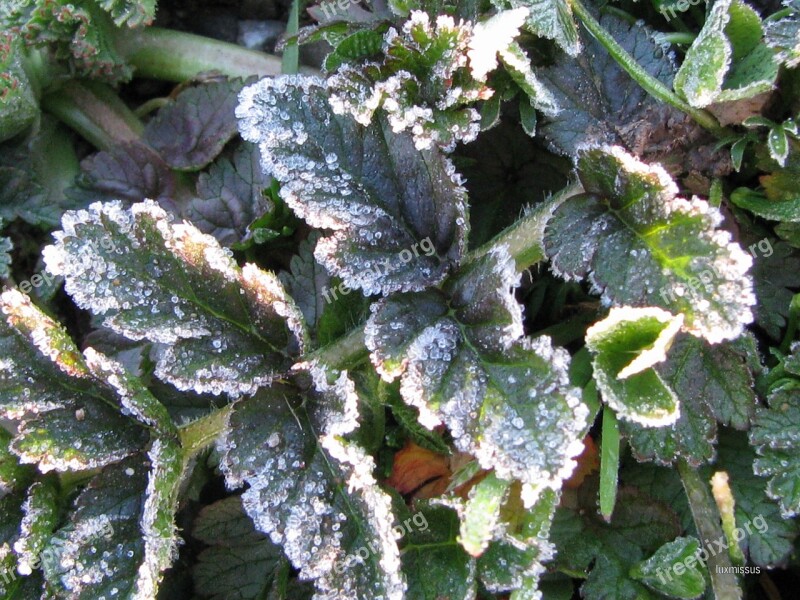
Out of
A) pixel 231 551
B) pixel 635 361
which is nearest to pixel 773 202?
pixel 635 361

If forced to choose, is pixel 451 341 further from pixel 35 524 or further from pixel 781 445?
pixel 35 524

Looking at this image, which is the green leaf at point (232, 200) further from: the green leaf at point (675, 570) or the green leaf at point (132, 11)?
the green leaf at point (675, 570)

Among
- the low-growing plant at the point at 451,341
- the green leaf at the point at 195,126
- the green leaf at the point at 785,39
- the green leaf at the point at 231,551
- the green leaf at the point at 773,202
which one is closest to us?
the low-growing plant at the point at 451,341

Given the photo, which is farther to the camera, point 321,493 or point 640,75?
point 640,75

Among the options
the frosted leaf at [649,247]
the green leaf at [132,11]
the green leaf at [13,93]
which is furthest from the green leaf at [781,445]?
the green leaf at [13,93]

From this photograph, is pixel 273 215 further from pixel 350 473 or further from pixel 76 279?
pixel 350 473

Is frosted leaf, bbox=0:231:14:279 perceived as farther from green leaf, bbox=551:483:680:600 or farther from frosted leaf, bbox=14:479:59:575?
green leaf, bbox=551:483:680:600
